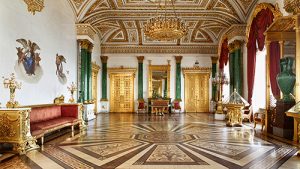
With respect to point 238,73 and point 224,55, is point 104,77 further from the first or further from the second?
point 238,73

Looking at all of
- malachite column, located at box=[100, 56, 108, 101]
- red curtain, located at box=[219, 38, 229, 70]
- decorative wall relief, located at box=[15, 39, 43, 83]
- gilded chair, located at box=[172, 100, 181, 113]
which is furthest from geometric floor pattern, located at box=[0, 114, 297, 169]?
malachite column, located at box=[100, 56, 108, 101]

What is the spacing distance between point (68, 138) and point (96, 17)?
5.88m

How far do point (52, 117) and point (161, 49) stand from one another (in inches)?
353

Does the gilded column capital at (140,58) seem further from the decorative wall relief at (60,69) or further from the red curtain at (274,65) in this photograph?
the red curtain at (274,65)

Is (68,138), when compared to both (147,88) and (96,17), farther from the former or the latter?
(147,88)

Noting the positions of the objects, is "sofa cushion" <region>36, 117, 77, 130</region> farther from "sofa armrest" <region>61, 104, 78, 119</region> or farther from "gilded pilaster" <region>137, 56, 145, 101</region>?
"gilded pilaster" <region>137, 56, 145, 101</region>

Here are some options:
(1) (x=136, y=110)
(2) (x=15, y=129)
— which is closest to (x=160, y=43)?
(1) (x=136, y=110)

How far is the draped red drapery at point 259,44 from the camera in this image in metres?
7.00

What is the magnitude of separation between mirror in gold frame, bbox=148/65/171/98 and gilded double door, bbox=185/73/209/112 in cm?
122

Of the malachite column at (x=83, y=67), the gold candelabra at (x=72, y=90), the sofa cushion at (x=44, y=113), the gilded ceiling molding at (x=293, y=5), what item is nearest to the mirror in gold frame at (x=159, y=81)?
the malachite column at (x=83, y=67)

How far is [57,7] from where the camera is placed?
25.5 ft

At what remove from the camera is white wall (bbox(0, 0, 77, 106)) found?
5.10m

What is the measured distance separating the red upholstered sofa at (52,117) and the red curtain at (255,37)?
6.41 meters

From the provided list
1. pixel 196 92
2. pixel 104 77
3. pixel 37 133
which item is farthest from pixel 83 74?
pixel 196 92
